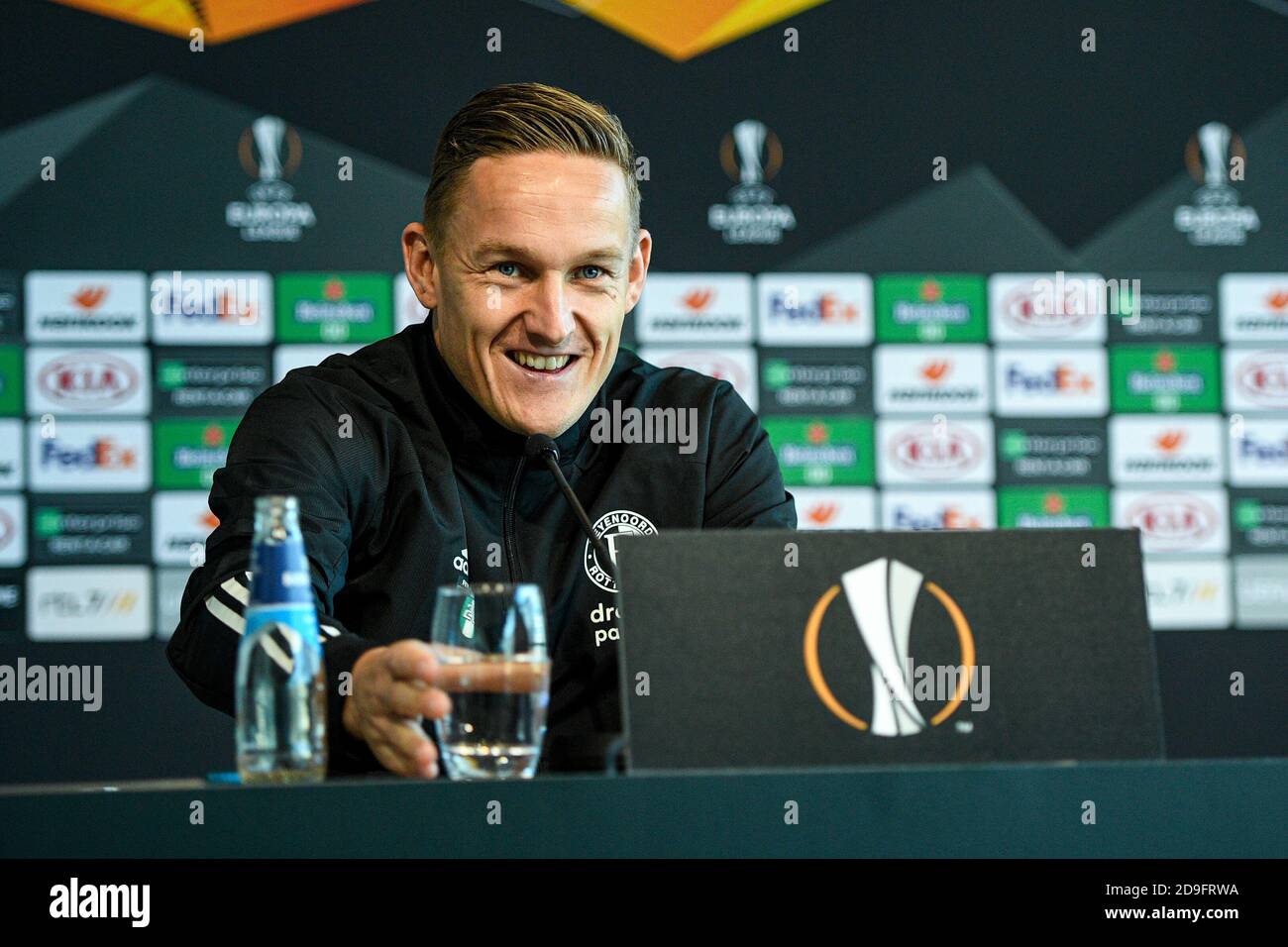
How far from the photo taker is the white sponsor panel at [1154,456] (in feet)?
9.89

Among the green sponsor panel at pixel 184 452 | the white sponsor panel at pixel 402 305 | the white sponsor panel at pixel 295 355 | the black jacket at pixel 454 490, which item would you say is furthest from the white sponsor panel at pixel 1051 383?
the green sponsor panel at pixel 184 452

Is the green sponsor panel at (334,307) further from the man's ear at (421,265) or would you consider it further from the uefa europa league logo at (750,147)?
the man's ear at (421,265)

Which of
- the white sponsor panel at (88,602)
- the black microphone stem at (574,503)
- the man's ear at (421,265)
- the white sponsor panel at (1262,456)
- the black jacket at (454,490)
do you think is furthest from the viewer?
the white sponsor panel at (1262,456)

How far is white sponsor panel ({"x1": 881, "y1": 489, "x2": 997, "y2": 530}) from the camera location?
9.76 feet

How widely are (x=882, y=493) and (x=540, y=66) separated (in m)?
1.12

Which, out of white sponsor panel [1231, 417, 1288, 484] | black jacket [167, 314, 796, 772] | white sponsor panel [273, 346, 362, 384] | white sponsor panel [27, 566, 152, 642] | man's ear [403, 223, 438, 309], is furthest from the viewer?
white sponsor panel [1231, 417, 1288, 484]

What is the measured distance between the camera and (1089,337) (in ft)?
9.87

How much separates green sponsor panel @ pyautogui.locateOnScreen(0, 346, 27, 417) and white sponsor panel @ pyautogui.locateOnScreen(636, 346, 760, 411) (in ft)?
3.97

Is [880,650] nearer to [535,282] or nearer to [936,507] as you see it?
→ [535,282]

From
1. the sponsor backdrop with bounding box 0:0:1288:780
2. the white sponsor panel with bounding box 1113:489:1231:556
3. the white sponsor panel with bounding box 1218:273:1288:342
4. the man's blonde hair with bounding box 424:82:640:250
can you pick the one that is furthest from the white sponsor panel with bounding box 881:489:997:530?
the man's blonde hair with bounding box 424:82:640:250

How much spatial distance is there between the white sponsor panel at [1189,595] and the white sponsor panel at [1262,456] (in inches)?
8.0

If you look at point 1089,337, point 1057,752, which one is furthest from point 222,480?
point 1089,337

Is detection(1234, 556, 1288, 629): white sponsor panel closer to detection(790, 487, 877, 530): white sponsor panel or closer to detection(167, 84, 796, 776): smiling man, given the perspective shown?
detection(790, 487, 877, 530): white sponsor panel
